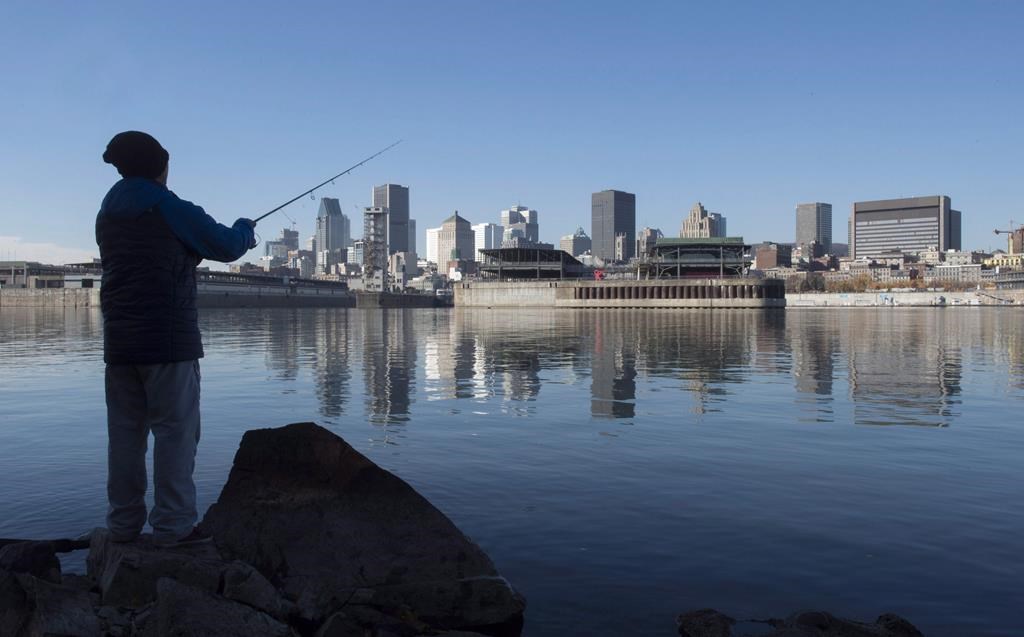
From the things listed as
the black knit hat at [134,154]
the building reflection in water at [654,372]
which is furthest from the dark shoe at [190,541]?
the building reflection in water at [654,372]

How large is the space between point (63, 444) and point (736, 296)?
132 meters

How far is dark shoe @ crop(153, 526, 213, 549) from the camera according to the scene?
5.39 m

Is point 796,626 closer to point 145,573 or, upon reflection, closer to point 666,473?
point 145,573

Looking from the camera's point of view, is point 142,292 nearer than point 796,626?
No

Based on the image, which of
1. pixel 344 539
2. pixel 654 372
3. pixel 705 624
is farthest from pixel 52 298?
pixel 705 624

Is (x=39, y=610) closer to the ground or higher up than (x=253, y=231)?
closer to the ground

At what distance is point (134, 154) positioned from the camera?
571cm

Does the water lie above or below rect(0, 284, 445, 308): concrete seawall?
below

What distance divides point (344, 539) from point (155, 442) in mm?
1553

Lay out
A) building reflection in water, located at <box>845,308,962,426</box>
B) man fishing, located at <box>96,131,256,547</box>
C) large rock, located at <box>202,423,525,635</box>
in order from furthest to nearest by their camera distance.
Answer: building reflection in water, located at <box>845,308,962,426</box>
man fishing, located at <box>96,131,256,547</box>
large rock, located at <box>202,423,525,635</box>

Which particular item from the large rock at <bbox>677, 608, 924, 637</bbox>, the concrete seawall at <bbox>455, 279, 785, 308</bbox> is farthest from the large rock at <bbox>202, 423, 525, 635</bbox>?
the concrete seawall at <bbox>455, 279, 785, 308</bbox>

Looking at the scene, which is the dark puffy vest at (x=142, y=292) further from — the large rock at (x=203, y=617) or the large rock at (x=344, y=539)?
the large rock at (x=203, y=617)

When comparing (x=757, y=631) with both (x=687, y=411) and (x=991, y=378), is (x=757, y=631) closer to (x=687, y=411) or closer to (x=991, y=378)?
(x=687, y=411)

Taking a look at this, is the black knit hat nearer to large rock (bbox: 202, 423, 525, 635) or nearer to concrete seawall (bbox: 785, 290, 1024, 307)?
large rock (bbox: 202, 423, 525, 635)
